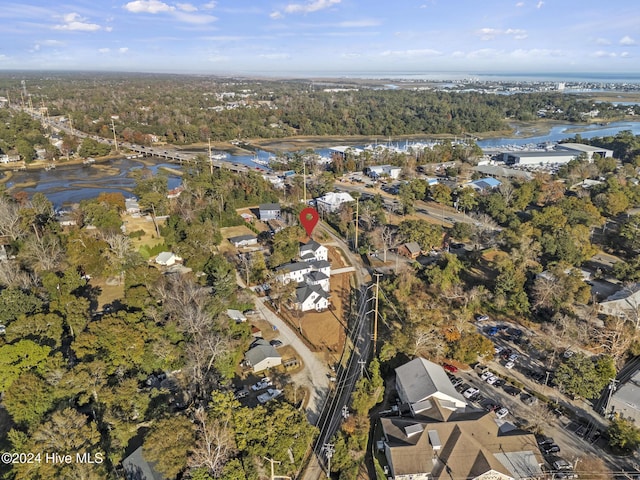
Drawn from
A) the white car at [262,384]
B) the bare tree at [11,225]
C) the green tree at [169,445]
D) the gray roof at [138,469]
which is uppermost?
the bare tree at [11,225]

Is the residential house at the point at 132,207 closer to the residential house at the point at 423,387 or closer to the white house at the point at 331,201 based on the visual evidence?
the white house at the point at 331,201

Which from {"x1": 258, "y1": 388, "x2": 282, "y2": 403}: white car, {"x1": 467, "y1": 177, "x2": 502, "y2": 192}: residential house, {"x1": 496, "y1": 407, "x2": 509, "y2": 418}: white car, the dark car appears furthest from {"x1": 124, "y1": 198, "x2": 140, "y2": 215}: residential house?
{"x1": 467, "y1": 177, "x2": 502, "y2": 192}: residential house

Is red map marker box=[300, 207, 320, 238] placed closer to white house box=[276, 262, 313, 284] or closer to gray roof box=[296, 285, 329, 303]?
white house box=[276, 262, 313, 284]

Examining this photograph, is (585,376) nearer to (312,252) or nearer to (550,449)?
(550,449)

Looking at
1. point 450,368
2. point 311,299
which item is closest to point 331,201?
point 311,299

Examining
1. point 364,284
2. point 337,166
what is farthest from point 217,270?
point 337,166

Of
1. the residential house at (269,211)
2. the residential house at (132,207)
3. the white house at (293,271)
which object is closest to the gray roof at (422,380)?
the white house at (293,271)

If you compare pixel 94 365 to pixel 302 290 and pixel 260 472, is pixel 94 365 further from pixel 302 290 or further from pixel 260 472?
pixel 302 290
